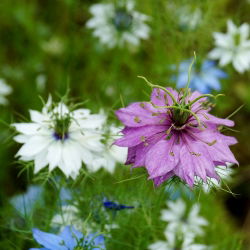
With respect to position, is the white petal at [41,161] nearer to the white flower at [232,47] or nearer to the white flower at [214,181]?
the white flower at [214,181]

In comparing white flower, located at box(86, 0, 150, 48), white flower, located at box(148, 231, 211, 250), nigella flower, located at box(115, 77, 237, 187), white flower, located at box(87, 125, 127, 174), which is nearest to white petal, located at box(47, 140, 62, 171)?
white flower, located at box(87, 125, 127, 174)

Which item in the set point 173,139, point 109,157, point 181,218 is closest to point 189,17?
point 181,218

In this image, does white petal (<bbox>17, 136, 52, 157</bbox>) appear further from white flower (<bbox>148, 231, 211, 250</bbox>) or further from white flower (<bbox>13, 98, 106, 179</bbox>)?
white flower (<bbox>148, 231, 211, 250</bbox>)

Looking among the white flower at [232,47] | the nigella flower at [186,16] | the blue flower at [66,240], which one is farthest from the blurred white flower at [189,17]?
the blue flower at [66,240]

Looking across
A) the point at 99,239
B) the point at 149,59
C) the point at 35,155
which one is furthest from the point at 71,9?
the point at 99,239

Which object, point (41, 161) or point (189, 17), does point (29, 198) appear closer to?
point (41, 161)
